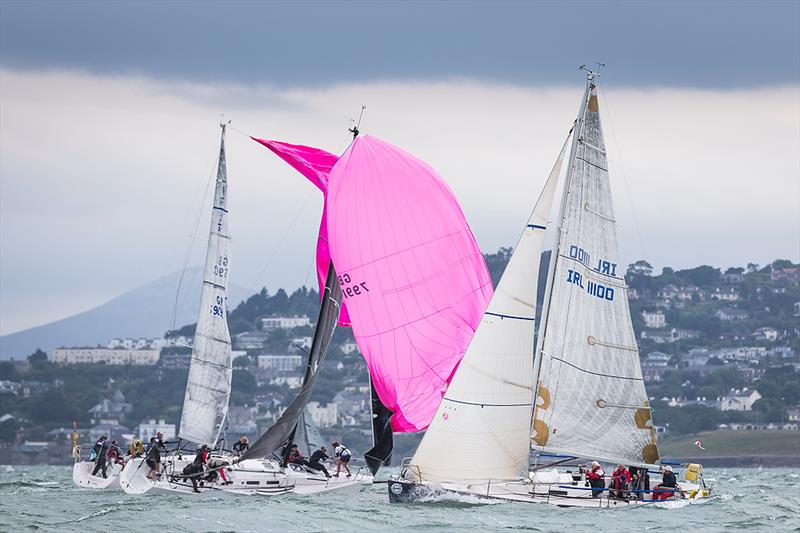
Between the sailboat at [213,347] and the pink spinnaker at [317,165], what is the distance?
2689mm

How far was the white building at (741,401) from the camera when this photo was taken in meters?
153

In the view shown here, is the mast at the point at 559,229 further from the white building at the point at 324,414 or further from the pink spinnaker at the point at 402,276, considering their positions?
the white building at the point at 324,414

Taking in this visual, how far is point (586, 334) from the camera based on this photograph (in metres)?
32.6

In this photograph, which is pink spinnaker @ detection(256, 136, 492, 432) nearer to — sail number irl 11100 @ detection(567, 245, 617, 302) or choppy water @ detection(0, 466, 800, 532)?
choppy water @ detection(0, 466, 800, 532)

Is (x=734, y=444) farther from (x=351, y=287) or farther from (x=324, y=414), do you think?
(x=351, y=287)

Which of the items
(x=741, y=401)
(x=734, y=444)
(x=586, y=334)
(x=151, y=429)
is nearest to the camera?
(x=586, y=334)

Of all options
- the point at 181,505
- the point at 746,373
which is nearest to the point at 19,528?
the point at 181,505

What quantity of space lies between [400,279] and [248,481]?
580 cm

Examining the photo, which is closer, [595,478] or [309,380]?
[595,478]

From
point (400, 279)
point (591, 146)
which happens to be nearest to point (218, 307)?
point (400, 279)

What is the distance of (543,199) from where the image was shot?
32.4 m

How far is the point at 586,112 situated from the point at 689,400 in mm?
133530

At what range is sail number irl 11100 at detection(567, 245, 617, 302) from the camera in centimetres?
3247

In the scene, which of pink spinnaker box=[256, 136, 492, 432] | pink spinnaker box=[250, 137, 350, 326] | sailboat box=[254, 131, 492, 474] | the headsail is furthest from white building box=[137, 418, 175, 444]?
the headsail
